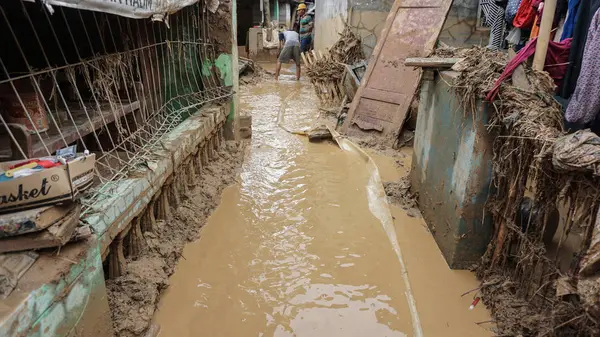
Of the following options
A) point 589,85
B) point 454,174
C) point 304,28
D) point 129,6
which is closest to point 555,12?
point 589,85

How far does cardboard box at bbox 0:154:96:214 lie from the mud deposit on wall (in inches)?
35.0

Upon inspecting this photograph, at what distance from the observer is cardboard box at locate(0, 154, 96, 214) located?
1787 millimetres

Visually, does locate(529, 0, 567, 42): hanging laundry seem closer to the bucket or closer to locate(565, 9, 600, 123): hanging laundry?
locate(565, 9, 600, 123): hanging laundry

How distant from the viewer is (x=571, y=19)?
12.4ft

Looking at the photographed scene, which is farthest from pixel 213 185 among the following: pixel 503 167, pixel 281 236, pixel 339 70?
pixel 339 70

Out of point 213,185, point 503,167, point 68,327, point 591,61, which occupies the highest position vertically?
point 591,61

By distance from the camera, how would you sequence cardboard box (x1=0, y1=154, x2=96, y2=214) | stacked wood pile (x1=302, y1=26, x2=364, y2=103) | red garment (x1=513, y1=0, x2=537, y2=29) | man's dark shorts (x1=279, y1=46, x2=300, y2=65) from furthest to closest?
man's dark shorts (x1=279, y1=46, x2=300, y2=65)
stacked wood pile (x1=302, y1=26, x2=364, y2=103)
red garment (x1=513, y1=0, x2=537, y2=29)
cardboard box (x1=0, y1=154, x2=96, y2=214)

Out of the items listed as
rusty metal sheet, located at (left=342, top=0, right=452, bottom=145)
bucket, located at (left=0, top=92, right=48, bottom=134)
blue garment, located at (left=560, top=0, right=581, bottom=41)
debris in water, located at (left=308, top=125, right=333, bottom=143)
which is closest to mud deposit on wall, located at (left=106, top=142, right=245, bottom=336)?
bucket, located at (left=0, top=92, right=48, bottom=134)

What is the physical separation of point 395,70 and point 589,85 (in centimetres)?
346

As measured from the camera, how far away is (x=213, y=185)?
14.8 feet

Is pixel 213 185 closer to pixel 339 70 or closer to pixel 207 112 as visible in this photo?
pixel 207 112

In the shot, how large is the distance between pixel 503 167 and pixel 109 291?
2732 millimetres

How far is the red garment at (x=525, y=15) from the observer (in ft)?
15.5

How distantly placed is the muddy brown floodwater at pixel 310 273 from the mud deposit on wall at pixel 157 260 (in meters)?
0.12
